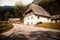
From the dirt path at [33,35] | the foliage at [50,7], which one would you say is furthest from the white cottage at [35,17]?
the dirt path at [33,35]

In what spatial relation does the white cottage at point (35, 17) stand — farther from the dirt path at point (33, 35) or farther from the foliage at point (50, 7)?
the dirt path at point (33, 35)

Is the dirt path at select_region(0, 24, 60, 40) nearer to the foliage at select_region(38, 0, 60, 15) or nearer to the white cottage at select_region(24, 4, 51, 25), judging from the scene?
the white cottage at select_region(24, 4, 51, 25)

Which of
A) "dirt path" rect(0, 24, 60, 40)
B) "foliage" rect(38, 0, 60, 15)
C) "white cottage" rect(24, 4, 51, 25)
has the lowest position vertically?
"dirt path" rect(0, 24, 60, 40)

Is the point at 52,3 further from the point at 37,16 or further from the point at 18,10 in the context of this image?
the point at 18,10

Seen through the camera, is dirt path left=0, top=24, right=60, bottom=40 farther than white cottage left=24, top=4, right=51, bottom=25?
No

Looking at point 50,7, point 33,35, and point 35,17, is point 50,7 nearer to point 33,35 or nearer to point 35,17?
point 35,17

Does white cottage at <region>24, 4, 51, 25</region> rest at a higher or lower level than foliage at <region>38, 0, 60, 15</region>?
lower

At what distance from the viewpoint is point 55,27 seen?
126ft

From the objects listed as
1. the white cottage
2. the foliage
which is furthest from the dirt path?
the foliage

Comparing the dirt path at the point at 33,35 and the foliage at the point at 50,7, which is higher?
the foliage at the point at 50,7

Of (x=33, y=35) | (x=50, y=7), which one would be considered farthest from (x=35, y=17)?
(x=33, y=35)

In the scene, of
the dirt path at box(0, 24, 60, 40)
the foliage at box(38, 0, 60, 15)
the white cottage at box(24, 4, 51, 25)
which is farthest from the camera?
the foliage at box(38, 0, 60, 15)

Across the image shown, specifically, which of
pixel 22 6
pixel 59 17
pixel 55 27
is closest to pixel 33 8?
pixel 59 17

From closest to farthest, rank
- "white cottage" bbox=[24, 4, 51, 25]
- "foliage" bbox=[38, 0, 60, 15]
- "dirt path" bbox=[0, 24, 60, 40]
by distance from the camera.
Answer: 1. "dirt path" bbox=[0, 24, 60, 40]
2. "white cottage" bbox=[24, 4, 51, 25]
3. "foliage" bbox=[38, 0, 60, 15]
